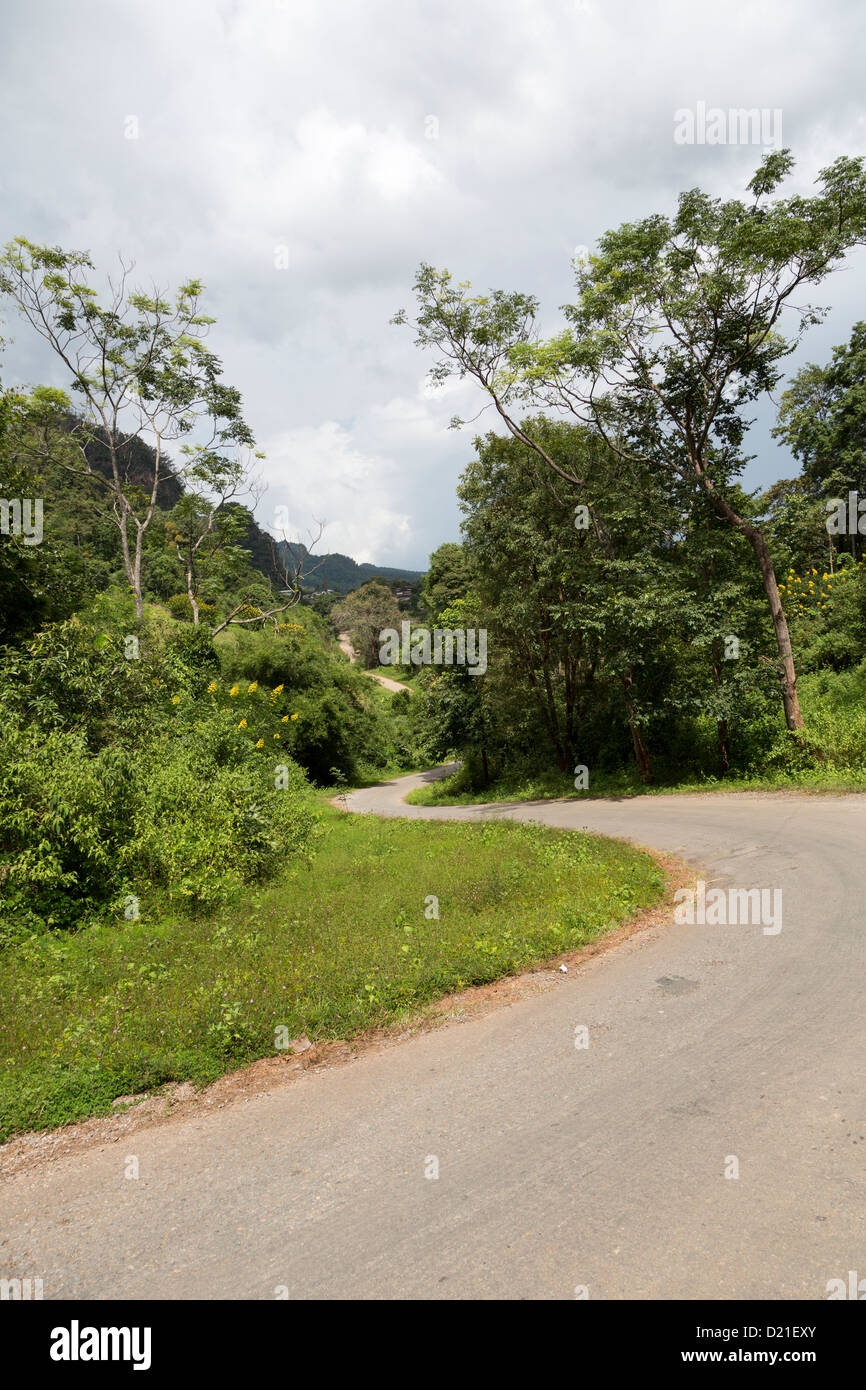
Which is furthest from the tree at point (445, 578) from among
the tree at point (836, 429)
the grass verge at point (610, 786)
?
the tree at point (836, 429)

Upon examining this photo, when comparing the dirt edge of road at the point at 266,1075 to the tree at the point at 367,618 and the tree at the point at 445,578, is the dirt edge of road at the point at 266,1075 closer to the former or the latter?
the tree at the point at 445,578

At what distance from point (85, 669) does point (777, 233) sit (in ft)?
61.2

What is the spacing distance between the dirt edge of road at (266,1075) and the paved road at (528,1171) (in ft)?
0.54

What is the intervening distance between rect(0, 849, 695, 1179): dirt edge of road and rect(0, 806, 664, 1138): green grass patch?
3.8 inches

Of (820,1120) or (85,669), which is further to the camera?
(85,669)

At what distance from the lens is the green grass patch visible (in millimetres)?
5148

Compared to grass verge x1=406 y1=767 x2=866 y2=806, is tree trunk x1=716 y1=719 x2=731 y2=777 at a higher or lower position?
higher

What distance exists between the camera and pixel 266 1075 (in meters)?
5.07

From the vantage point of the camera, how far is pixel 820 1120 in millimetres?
3818

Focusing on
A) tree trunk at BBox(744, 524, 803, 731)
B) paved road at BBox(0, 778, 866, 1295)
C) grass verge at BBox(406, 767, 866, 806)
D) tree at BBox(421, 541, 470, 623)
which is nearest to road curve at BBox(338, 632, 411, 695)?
tree at BBox(421, 541, 470, 623)

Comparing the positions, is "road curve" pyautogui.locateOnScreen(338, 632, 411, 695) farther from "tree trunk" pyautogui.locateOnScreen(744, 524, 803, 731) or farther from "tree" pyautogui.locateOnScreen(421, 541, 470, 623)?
"tree trunk" pyautogui.locateOnScreen(744, 524, 803, 731)

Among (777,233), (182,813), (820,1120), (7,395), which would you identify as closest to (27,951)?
(182,813)
